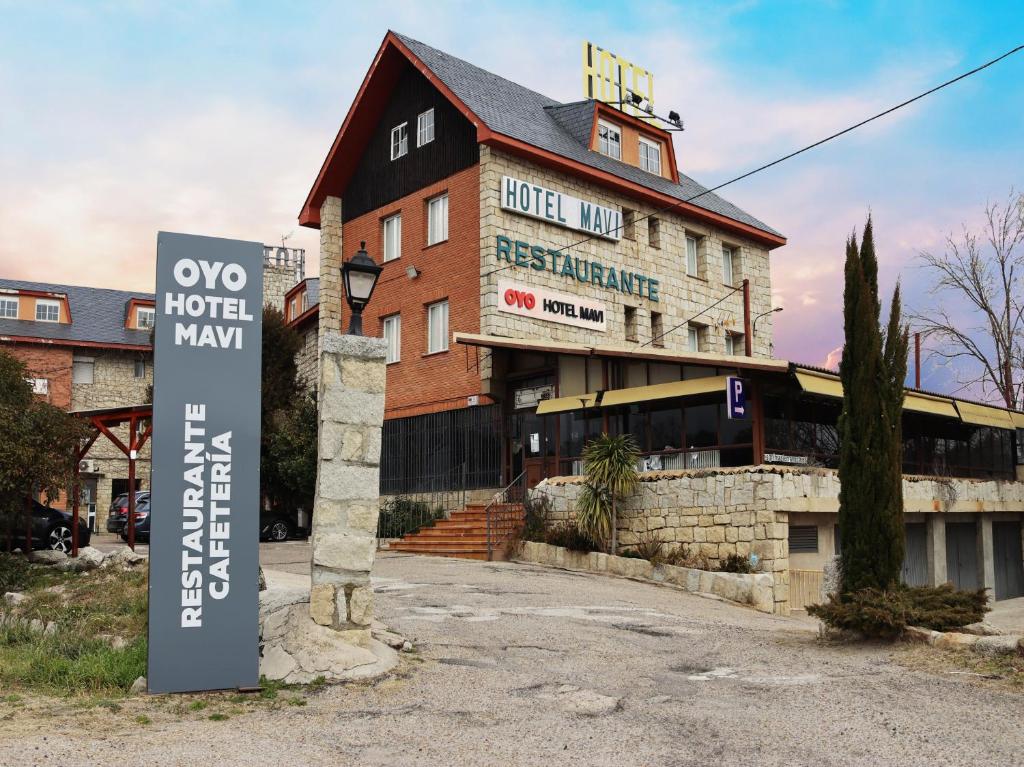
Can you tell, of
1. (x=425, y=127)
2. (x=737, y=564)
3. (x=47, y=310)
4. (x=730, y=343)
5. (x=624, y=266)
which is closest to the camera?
(x=737, y=564)

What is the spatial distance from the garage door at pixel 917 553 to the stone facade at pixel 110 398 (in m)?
28.1

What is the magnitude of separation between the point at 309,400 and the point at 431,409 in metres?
6.01

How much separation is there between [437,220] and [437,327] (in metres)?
2.94

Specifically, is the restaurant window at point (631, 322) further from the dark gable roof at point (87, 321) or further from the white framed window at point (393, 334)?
the dark gable roof at point (87, 321)

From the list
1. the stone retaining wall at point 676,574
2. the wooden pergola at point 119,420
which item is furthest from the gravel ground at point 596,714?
the wooden pergola at point 119,420

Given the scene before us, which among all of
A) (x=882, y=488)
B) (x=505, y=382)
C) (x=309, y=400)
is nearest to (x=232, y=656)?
(x=882, y=488)

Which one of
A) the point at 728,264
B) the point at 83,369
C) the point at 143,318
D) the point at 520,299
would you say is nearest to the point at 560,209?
the point at 520,299

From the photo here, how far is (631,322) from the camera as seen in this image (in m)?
28.7

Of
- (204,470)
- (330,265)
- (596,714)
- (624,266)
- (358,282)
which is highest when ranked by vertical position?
(330,265)

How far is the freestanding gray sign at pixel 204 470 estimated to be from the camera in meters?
7.82

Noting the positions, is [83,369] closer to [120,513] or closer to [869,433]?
[120,513]

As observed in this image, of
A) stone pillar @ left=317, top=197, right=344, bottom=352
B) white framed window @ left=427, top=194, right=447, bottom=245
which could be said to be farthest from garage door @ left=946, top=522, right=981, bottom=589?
stone pillar @ left=317, top=197, right=344, bottom=352

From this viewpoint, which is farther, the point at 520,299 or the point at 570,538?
the point at 520,299

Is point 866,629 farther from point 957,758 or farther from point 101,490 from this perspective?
point 101,490
